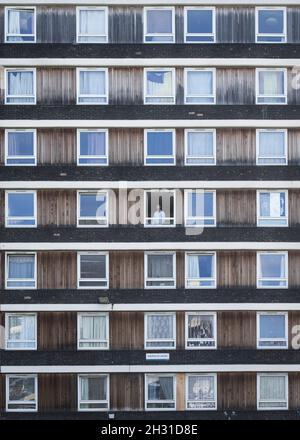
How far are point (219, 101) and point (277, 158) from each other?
3.13 m

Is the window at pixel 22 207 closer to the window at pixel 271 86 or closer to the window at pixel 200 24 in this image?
the window at pixel 200 24

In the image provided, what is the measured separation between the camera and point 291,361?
28.8 metres

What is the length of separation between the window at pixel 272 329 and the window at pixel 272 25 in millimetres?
10620

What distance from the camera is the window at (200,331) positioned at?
28.9 m

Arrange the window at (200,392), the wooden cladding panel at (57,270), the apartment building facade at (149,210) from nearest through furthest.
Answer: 1. the apartment building facade at (149,210)
2. the wooden cladding panel at (57,270)
3. the window at (200,392)

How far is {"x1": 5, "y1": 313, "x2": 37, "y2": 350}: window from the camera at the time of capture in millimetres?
28891

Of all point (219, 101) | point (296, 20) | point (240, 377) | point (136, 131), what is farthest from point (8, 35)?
point (240, 377)

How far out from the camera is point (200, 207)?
28984mm

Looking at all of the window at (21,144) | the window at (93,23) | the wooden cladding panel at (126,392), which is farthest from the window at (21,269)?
the window at (93,23)

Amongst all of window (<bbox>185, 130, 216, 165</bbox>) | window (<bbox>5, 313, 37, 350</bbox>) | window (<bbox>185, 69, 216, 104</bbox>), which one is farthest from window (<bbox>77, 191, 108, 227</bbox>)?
window (<bbox>185, 69, 216, 104</bbox>)

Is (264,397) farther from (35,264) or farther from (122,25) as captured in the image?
(122,25)

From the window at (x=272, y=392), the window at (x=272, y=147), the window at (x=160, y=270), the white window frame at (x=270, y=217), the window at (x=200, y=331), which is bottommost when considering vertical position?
the window at (x=272, y=392)

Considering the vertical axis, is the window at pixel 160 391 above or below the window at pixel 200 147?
below

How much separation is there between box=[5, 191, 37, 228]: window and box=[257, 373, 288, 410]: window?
35.4 feet
